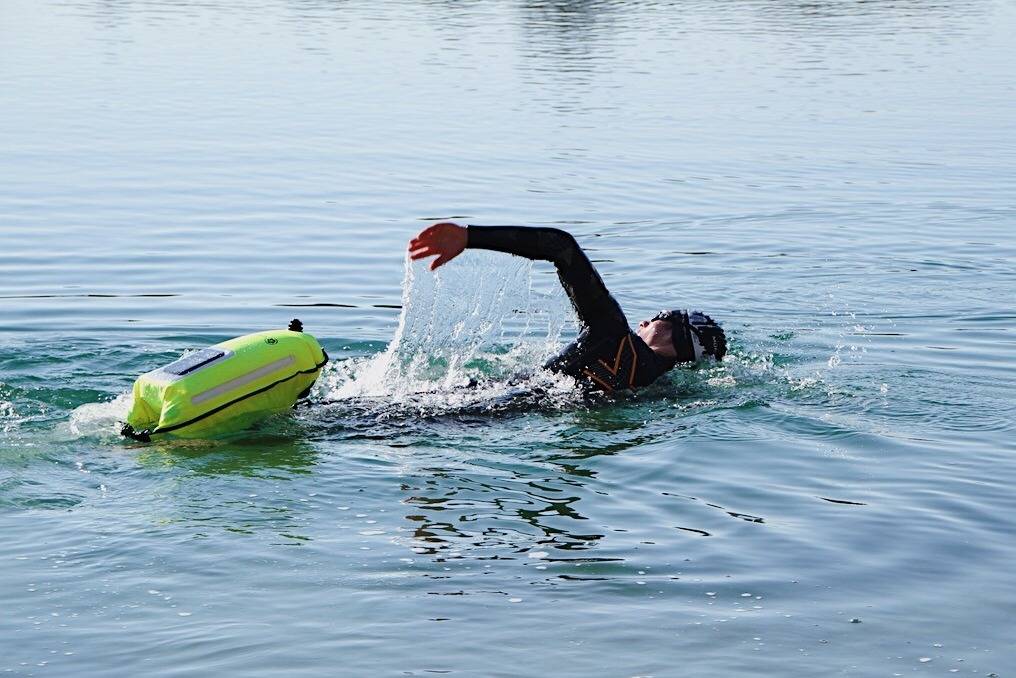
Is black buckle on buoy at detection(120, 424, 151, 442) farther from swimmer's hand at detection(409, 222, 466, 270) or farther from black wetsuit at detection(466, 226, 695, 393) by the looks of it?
black wetsuit at detection(466, 226, 695, 393)

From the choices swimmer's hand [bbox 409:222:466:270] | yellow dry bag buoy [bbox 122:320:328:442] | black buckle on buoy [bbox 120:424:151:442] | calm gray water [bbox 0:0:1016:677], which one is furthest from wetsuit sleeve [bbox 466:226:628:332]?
black buckle on buoy [bbox 120:424:151:442]

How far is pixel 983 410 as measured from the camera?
9.62m

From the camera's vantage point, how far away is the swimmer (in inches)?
324

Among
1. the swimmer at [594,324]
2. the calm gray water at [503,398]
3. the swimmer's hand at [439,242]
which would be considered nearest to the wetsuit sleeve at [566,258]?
the swimmer at [594,324]

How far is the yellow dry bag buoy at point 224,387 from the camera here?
7.97 m

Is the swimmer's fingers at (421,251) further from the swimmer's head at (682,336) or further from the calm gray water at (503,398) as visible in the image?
the swimmer's head at (682,336)

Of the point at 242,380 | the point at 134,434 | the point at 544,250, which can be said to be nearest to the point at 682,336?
the point at 544,250

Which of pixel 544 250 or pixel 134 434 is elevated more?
pixel 544 250

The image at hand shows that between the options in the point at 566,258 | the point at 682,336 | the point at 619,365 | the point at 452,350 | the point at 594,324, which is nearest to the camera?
the point at 566,258

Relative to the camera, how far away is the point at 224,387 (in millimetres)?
8102

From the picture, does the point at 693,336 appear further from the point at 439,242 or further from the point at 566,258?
the point at 439,242

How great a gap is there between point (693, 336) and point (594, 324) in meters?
0.85

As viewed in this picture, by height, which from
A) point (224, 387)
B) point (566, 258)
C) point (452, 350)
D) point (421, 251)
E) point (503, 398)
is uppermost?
point (421, 251)

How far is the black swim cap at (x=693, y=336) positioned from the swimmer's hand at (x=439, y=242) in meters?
1.88
